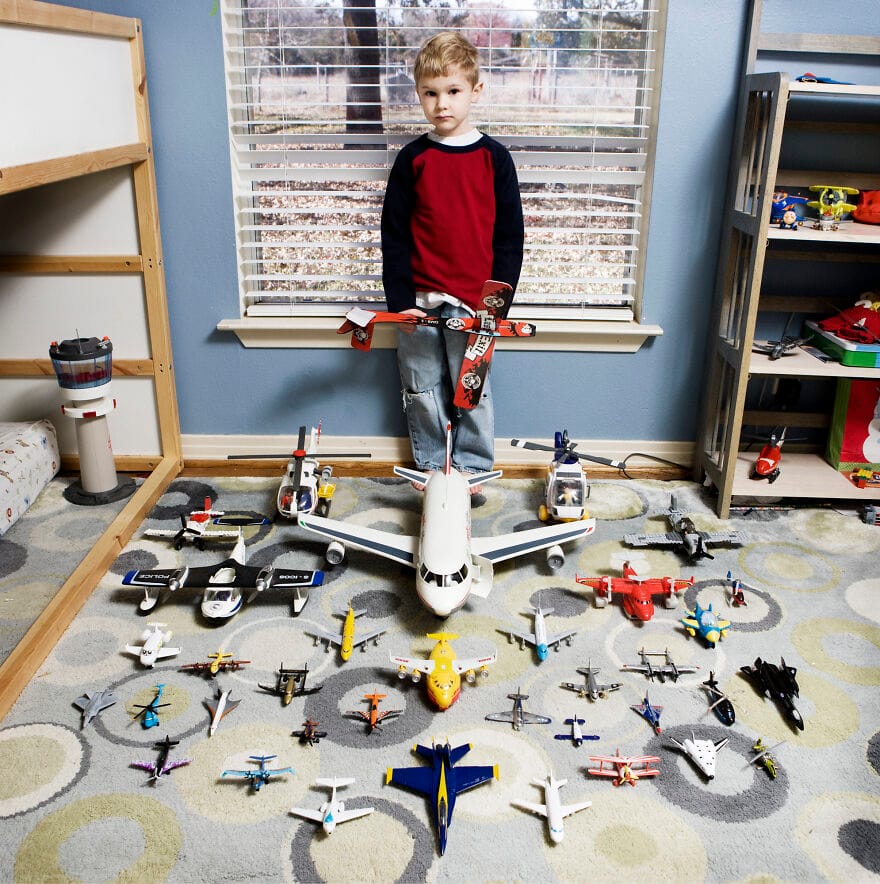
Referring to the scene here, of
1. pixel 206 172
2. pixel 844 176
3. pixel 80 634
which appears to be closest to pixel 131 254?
pixel 206 172

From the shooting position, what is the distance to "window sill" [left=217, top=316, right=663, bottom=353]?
313cm

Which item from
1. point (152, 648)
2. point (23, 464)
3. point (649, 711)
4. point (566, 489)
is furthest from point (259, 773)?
point (23, 464)

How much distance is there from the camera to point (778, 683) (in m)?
2.11

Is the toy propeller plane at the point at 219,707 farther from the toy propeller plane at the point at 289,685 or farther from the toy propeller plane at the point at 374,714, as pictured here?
Answer: the toy propeller plane at the point at 374,714

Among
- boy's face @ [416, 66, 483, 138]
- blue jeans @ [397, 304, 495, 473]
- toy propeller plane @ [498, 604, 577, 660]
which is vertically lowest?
toy propeller plane @ [498, 604, 577, 660]

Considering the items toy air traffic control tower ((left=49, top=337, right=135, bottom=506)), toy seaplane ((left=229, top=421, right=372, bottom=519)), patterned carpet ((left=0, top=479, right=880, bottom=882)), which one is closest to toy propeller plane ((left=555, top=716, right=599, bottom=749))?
patterned carpet ((left=0, top=479, right=880, bottom=882))

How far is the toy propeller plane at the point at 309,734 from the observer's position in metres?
1.95

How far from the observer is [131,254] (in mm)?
3041

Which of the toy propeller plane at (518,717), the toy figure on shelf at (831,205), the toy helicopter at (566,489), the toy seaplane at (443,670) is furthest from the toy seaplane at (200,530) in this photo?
the toy figure on shelf at (831,205)

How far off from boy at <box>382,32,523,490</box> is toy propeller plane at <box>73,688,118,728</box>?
1479 millimetres

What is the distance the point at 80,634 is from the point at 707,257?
2.38 m

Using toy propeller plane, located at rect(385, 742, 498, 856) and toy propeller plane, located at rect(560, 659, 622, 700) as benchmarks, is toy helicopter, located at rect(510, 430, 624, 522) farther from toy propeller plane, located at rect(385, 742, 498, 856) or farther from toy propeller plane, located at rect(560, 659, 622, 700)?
toy propeller plane, located at rect(385, 742, 498, 856)

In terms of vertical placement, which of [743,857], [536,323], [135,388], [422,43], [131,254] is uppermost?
[422,43]

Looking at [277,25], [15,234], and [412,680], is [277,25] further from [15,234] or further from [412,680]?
[412,680]
